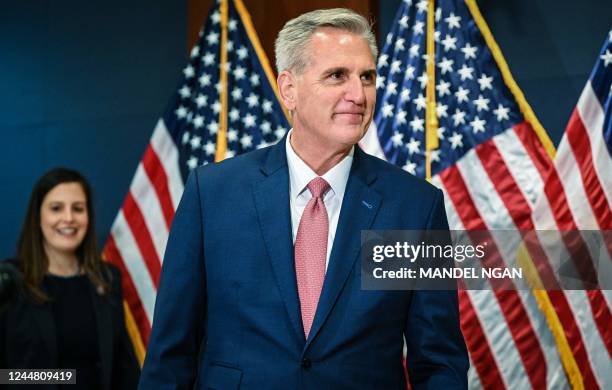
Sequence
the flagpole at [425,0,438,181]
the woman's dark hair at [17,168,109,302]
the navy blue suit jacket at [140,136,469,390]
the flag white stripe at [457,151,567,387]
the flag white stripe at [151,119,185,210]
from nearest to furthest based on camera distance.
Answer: the navy blue suit jacket at [140,136,469,390]
the flag white stripe at [457,151,567,387]
the flagpole at [425,0,438,181]
the woman's dark hair at [17,168,109,302]
the flag white stripe at [151,119,185,210]

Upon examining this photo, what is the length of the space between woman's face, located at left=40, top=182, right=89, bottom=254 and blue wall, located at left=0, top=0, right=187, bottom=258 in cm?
52

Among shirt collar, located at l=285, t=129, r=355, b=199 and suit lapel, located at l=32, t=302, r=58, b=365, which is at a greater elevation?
shirt collar, located at l=285, t=129, r=355, b=199

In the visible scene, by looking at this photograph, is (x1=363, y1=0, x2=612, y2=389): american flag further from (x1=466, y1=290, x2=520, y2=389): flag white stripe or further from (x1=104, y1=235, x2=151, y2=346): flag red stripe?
(x1=104, y1=235, x2=151, y2=346): flag red stripe

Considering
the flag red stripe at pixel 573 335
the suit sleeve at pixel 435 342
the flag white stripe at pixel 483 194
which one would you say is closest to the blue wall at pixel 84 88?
the flag white stripe at pixel 483 194

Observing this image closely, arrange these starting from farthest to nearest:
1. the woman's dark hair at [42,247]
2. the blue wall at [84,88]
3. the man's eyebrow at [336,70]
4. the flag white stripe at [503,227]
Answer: the blue wall at [84,88], the woman's dark hair at [42,247], the flag white stripe at [503,227], the man's eyebrow at [336,70]

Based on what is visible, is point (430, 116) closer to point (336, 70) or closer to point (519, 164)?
point (519, 164)

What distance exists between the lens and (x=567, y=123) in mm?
3318

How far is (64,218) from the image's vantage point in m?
3.71

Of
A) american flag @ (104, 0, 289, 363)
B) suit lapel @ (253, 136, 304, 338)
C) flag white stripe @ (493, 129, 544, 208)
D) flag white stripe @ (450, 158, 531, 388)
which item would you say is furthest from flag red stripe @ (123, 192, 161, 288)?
suit lapel @ (253, 136, 304, 338)

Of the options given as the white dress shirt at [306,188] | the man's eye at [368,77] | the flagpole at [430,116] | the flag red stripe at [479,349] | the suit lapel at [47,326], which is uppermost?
the flagpole at [430,116]

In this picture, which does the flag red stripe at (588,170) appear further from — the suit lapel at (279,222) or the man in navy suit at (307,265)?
the suit lapel at (279,222)

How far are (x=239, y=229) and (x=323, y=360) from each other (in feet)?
1.11

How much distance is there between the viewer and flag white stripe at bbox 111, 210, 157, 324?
3.83 m

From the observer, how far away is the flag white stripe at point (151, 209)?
380 cm
